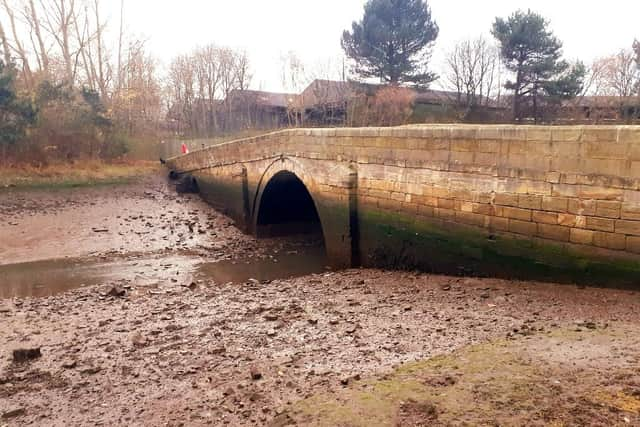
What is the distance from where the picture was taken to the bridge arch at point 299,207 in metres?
9.15

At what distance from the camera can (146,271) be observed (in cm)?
1019

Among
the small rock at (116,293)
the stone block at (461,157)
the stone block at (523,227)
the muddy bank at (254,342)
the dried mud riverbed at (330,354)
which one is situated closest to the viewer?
the dried mud riverbed at (330,354)

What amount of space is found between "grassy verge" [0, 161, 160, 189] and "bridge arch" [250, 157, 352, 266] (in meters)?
10.3

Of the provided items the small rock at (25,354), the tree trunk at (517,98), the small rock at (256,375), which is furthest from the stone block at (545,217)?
the tree trunk at (517,98)

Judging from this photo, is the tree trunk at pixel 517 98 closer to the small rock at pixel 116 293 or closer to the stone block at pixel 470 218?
the stone block at pixel 470 218

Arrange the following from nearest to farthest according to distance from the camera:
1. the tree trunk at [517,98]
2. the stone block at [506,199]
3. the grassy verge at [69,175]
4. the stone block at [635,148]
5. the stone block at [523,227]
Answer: the stone block at [635,148], the stone block at [523,227], the stone block at [506,199], the grassy verge at [69,175], the tree trunk at [517,98]

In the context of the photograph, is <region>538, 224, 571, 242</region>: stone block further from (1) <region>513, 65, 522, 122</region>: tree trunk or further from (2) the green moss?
(1) <region>513, 65, 522, 122</region>: tree trunk

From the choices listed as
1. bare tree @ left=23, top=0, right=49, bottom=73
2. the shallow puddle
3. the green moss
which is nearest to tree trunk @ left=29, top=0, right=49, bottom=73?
bare tree @ left=23, top=0, right=49, bottom=73

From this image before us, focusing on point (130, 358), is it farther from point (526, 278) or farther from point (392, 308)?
point (526, 278)

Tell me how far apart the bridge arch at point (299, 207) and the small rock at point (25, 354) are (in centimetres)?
537

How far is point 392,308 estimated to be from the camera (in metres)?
5.83

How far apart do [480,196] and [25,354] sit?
5949 mm

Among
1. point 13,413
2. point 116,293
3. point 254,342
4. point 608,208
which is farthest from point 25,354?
point 608,208

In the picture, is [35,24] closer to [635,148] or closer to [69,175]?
[69,175]
